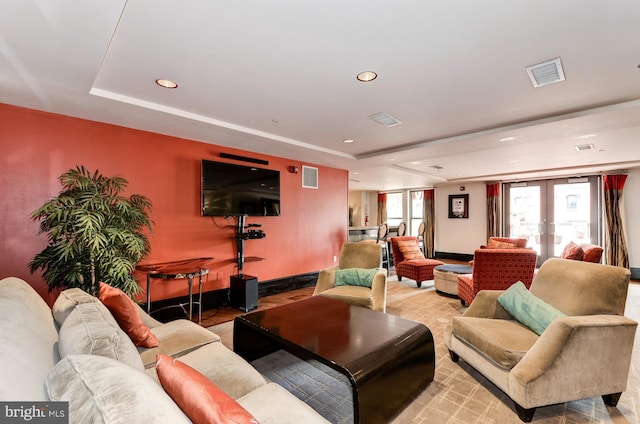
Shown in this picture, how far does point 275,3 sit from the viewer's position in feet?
5.34

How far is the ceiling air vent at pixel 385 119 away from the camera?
130 inches

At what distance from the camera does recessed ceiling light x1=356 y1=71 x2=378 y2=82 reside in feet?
7.83

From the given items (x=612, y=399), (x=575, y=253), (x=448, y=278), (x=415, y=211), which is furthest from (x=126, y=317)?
(x=415, y=211)

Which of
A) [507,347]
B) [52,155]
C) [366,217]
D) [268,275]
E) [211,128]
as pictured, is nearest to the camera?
[507,347]

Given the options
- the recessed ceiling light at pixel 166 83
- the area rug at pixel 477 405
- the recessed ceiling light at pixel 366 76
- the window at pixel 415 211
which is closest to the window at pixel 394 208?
the window at pixel 415 211

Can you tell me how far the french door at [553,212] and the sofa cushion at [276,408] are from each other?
8.46 metres

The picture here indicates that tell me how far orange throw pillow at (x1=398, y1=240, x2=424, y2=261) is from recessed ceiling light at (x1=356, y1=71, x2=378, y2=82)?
3930 mm

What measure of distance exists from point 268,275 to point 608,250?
7.40 meters

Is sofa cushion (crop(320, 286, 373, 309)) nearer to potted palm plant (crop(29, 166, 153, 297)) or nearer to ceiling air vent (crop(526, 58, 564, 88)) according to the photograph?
potted palm plant (crop(29, 166, 153, 297))

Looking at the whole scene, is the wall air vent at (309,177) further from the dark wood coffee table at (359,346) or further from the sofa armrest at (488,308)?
the sofa armrest at (488,308)

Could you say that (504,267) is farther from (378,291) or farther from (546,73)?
(546,73)

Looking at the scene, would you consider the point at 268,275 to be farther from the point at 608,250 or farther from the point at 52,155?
the point at 608,250

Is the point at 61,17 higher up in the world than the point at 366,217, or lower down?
higher up

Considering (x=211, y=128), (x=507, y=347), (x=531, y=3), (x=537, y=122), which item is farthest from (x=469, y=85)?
(x=211, y=128)
